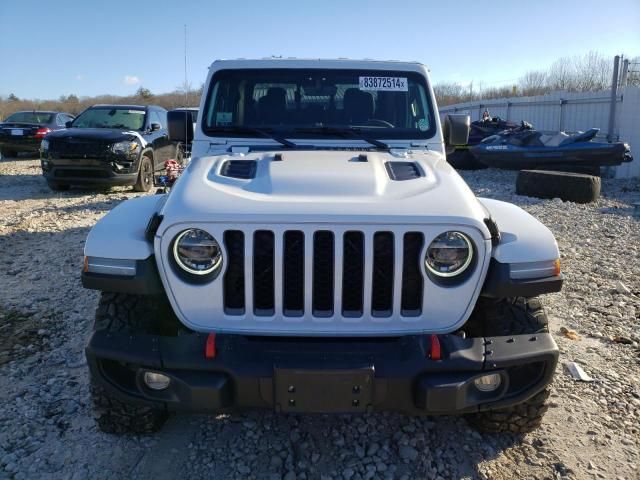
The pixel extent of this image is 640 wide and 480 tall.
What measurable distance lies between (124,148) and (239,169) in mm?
7611

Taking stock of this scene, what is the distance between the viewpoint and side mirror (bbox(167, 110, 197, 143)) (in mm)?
4074

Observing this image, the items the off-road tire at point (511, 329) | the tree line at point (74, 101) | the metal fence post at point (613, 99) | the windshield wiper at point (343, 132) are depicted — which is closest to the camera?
the off-road tire at point (511, 329)

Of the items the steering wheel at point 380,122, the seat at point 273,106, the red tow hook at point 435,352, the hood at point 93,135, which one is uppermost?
the seat at point 273,106

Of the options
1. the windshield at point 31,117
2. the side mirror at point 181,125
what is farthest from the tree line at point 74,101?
the side mirror at point 181,125

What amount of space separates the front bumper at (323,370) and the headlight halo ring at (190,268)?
264 mm

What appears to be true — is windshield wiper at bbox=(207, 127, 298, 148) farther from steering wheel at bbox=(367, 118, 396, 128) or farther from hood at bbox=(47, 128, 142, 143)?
hood at bbox=(47, 128, 142, 143)

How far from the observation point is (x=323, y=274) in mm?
2322

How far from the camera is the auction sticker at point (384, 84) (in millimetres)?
3783

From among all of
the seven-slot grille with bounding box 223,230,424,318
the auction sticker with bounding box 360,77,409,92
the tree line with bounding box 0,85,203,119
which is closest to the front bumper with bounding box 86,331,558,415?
the seven-slot grille with bounding box 223,230,424,318

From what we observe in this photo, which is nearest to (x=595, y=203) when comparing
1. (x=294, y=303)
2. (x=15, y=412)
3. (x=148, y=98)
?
(x=294, y=303)

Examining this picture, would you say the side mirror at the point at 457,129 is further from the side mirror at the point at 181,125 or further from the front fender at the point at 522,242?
the side mirror at the point at 181,125

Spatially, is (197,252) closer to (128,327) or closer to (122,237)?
(122,237)

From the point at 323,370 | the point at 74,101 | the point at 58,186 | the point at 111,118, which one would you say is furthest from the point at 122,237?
the point at 74,101

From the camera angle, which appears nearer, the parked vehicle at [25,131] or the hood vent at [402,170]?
the hood vent at [402,170]
